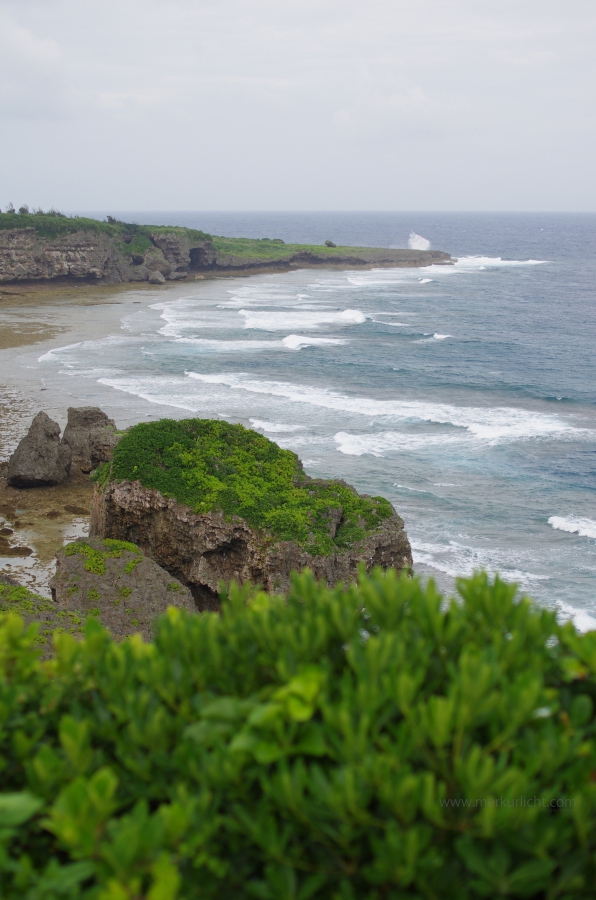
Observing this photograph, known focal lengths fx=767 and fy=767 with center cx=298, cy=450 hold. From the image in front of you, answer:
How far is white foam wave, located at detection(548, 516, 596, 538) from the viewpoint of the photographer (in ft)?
89.6

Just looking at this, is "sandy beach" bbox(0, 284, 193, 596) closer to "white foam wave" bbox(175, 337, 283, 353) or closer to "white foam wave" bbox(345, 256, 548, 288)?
"white foam wave" bbox(175, 337, 283, 353)

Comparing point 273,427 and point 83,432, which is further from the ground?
point 83,432

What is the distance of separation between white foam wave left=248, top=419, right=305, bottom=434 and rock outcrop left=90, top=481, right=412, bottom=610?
19.0 meters

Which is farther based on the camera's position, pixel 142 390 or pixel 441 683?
pixel 142 390

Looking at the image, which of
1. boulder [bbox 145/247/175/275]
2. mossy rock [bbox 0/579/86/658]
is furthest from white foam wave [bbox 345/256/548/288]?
mossy rock [bbox 0/579/86/658]

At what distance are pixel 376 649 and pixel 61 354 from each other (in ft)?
169

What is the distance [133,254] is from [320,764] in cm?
9805

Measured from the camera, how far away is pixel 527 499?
30125 mm

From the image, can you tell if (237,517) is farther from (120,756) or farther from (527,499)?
(527,499)

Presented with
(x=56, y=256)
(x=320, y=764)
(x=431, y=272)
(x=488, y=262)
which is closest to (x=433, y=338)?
(x=56, y=256)

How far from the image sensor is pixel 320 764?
3918 millimetres

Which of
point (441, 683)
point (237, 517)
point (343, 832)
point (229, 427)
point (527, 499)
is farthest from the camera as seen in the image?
point (527, 499)

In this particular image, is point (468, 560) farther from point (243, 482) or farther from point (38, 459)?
point (38, 459)

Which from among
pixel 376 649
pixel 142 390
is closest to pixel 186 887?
pixel 376 649
